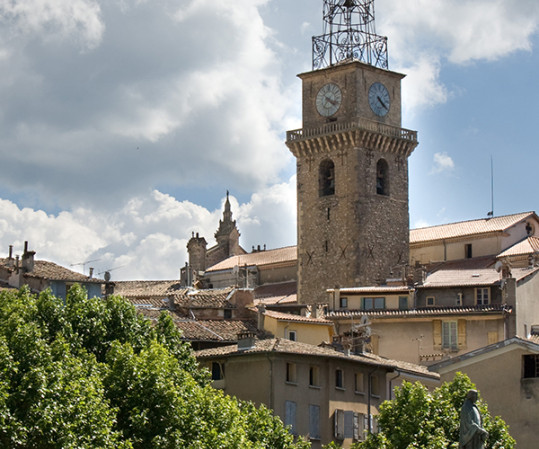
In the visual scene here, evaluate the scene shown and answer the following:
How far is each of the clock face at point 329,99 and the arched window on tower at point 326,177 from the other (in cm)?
266

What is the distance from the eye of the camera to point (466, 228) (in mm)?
96250

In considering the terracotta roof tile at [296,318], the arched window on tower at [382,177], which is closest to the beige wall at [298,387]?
the terracotta roof tile at [296,318]

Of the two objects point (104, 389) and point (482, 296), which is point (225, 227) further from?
point (104, 389)

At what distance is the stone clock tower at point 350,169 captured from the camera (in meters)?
92.7

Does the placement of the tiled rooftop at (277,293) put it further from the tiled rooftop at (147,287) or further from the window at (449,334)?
the window at (449,334)

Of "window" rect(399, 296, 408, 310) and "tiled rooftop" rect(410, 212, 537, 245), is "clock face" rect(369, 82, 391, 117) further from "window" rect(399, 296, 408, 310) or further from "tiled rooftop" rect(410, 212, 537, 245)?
"window" rect(399, 296, 408, 310)

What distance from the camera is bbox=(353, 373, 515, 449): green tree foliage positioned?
49188 mm

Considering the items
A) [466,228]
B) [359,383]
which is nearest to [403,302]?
[359,383]

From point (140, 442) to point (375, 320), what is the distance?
2835 centimetres

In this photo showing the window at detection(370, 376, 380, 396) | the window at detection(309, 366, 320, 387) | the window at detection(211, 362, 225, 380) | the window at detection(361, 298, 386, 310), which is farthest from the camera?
the window at detection(361, 298, 386, 310)

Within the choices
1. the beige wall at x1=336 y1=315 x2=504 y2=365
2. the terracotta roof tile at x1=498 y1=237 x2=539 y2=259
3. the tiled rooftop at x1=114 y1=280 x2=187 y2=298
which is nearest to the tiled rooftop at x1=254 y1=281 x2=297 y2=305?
the tiled rooftop at x1=114 y1=280 x2=187 y2=298

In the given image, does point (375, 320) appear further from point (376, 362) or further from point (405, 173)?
point (405, 173)

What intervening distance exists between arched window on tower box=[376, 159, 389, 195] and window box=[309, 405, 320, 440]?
35.8 m

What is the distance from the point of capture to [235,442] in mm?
49625
